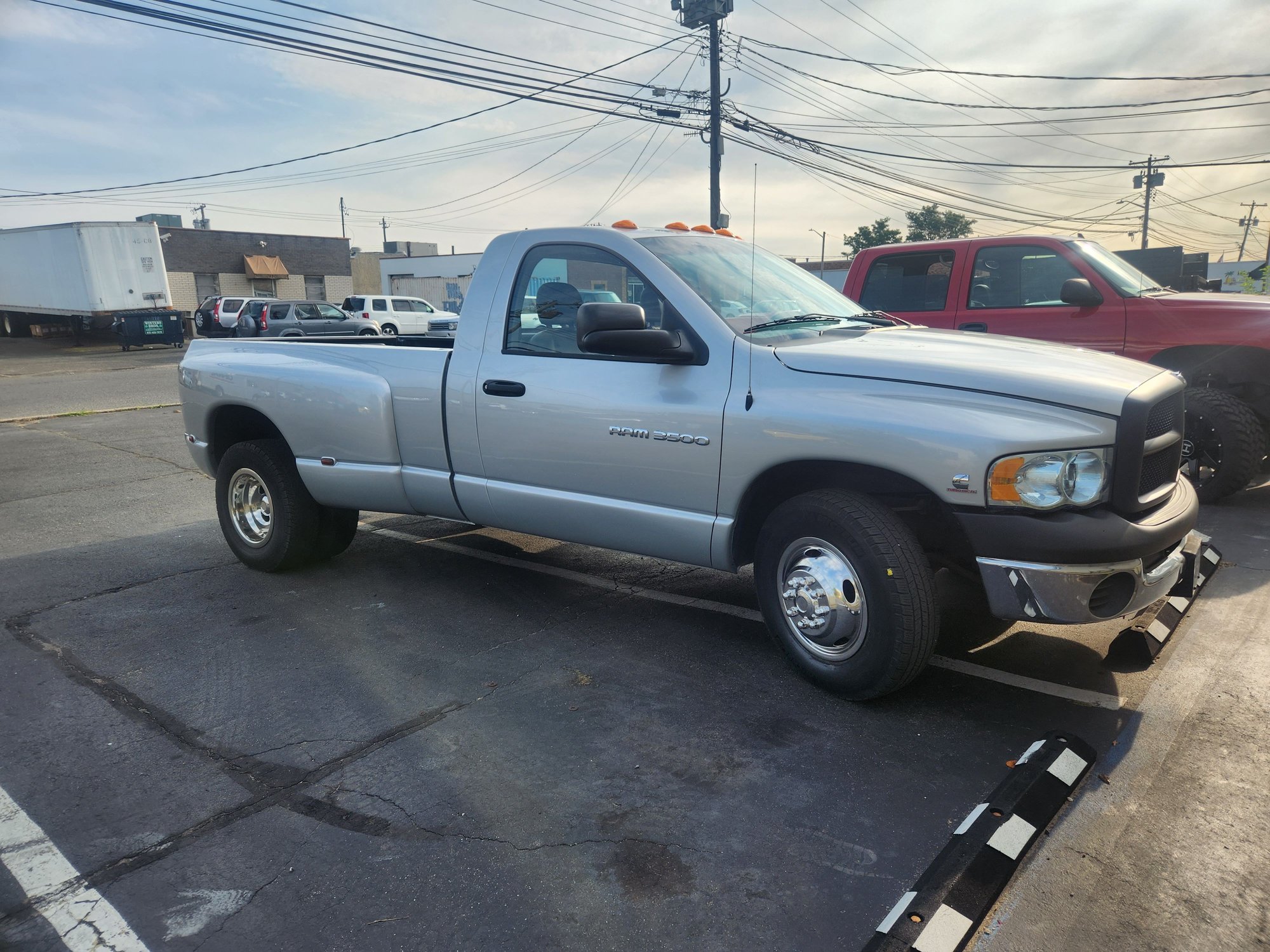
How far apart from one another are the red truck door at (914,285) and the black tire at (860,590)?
4728 millimetres

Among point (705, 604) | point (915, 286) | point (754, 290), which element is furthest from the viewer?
point (915, 286)

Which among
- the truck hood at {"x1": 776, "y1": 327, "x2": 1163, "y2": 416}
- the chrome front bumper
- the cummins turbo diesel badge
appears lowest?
the chrome front bumper

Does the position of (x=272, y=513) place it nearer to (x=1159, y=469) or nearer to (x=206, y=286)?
(x=1159, y=469)

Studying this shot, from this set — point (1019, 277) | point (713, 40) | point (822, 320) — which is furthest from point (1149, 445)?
point (713, 40)

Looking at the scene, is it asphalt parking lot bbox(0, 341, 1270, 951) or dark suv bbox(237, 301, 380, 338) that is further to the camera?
dark suv bbox(237, 301, 380, 338)

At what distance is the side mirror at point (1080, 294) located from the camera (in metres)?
6.70

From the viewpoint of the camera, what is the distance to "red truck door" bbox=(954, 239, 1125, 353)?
6.96 metres

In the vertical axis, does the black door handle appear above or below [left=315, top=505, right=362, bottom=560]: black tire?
above

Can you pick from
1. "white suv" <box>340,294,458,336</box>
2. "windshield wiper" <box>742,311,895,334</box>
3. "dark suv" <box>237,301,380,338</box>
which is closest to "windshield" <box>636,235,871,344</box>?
"windshield wiper" <box>742,311,895,334</box>

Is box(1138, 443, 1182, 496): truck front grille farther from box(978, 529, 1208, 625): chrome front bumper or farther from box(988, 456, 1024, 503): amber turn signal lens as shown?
box(988, 456, 1024, 503): amber turn signal lens

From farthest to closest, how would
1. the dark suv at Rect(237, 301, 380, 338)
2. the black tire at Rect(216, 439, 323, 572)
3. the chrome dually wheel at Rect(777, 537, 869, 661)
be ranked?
the dark suv at Rect(237, 301, 380, 338), the black tire at Rect(216, 439, 323, 572), the chrome dually wheel at Rect(777, 537, 869, 661)

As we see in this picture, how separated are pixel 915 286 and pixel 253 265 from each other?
50.6 meters

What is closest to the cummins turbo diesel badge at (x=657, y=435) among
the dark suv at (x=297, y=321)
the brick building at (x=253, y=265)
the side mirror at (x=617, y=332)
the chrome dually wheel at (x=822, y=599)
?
the side mirror at (x=617, y=332)

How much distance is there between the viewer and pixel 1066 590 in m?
3.06
